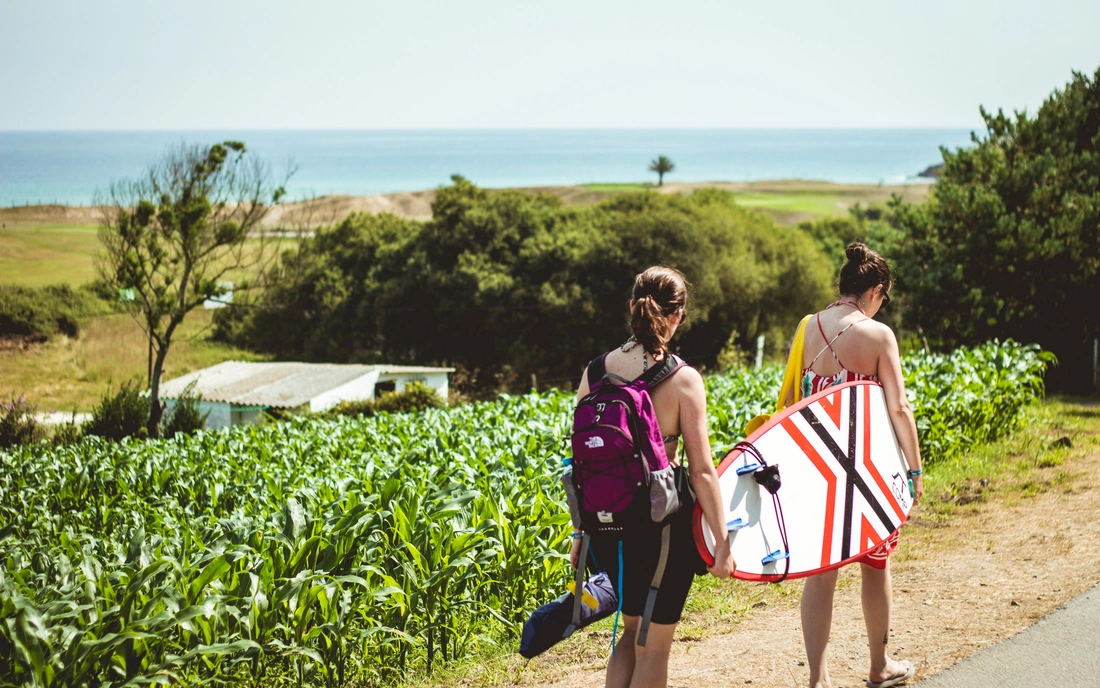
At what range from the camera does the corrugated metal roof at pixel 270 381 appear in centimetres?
3050

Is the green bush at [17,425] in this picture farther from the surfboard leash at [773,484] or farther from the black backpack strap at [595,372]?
the surfboard leash at [773,484]

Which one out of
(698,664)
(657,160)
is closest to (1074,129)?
(698,664)

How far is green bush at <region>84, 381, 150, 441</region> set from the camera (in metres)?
24.5

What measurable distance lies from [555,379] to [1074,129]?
27070 millimetres

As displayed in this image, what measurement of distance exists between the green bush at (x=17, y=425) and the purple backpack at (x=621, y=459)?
24022mm

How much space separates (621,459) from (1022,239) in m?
17.4

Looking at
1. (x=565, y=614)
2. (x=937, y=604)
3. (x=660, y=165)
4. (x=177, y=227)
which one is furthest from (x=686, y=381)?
(x=660, y=165)

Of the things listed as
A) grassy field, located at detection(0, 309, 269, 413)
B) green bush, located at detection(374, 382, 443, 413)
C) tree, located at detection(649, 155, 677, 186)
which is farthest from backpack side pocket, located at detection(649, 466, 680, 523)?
tree, located at detection(649, 155, 677, 186)

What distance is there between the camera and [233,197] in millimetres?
38438

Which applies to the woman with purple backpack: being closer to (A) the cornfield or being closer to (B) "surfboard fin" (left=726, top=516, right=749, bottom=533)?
(B) "surfboard fin" (left=726, top=516, right=749, bottom=533)

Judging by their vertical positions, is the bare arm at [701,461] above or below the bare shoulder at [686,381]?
below

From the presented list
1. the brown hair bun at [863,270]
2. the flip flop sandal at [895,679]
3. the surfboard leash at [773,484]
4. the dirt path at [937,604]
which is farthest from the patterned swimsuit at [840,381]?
the dirt path at [937,604]

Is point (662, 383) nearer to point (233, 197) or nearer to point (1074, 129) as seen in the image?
point (1074, 129)

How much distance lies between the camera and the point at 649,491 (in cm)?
291
